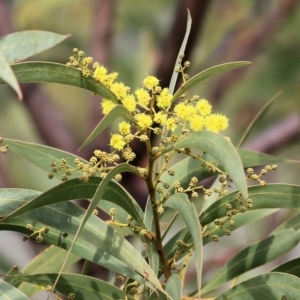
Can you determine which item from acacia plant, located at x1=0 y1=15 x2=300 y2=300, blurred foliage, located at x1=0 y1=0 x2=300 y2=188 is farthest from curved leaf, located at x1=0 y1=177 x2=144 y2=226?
blurred foliage, located at x1=0 y1=0 x2=300 y2=188

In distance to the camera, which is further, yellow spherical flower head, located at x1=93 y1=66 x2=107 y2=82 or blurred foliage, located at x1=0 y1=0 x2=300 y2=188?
blurred foliage, located at x1=0 y1=0 x2=300 y2=188

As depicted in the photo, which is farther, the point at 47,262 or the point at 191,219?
the point at 47,262

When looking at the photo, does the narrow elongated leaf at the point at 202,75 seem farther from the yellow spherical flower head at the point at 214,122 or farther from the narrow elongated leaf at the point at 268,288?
the narrow elongated leaf at the point at 268,288

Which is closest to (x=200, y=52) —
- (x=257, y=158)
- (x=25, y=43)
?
(x=257, y=158)

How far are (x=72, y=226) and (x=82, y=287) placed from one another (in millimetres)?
51

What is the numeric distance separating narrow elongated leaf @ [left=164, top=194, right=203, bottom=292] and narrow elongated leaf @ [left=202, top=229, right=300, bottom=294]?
116 millimetres

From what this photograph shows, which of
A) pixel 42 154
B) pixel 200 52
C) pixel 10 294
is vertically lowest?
pixel 10 294

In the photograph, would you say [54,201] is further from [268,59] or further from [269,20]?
[268,59]

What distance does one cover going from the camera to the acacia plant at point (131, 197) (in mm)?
375

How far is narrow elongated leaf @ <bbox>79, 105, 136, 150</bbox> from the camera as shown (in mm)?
330

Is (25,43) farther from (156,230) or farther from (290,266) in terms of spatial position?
(290,266)

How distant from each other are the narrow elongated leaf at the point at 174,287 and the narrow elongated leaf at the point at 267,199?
70mm

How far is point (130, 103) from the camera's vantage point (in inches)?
15.3

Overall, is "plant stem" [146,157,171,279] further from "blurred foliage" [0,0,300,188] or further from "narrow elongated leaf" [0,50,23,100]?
"blurred foliage" [0,0,300,188]
